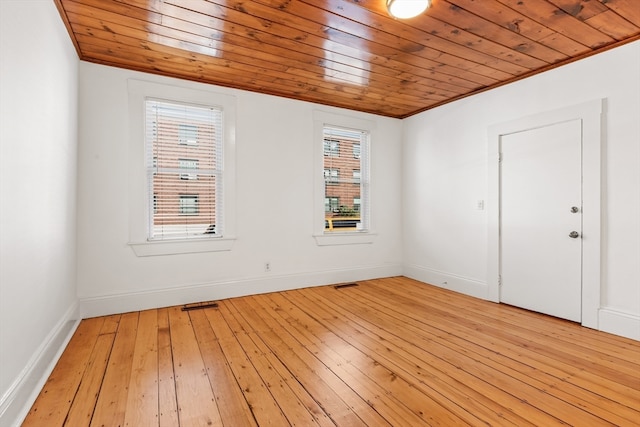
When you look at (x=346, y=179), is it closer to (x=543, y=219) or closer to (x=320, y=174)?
(x=320, y=174)

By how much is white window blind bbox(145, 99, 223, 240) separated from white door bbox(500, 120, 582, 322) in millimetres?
3466

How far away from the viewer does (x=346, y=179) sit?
482 centimetres

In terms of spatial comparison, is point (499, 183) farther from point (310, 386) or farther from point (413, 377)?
point (310, 386)

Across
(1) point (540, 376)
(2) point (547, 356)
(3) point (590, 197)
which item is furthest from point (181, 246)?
(3) point (590, 197)

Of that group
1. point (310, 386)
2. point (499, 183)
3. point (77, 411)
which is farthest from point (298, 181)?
point (77, 411)

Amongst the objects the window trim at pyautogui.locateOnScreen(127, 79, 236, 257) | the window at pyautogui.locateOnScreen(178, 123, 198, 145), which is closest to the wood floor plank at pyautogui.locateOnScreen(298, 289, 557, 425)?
the window trim at pyautogui.locateOnScreen(127, 79, 236, 257)

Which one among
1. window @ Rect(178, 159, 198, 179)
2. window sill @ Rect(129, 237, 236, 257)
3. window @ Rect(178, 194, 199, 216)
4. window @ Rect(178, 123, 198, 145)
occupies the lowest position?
window sill @ Rect(129, 237, 236, 257)

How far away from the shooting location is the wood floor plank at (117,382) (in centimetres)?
170

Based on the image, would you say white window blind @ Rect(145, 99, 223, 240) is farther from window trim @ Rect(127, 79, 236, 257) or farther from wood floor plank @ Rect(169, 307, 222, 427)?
wood floor plank @ Rect(169, 307, 222, 427)

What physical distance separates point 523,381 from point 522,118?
2782 millimetres

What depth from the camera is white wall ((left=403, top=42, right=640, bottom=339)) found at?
9.04 ft

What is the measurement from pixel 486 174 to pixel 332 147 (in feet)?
6.94

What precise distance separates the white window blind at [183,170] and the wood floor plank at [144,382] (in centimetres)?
117

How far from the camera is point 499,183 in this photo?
378cm
